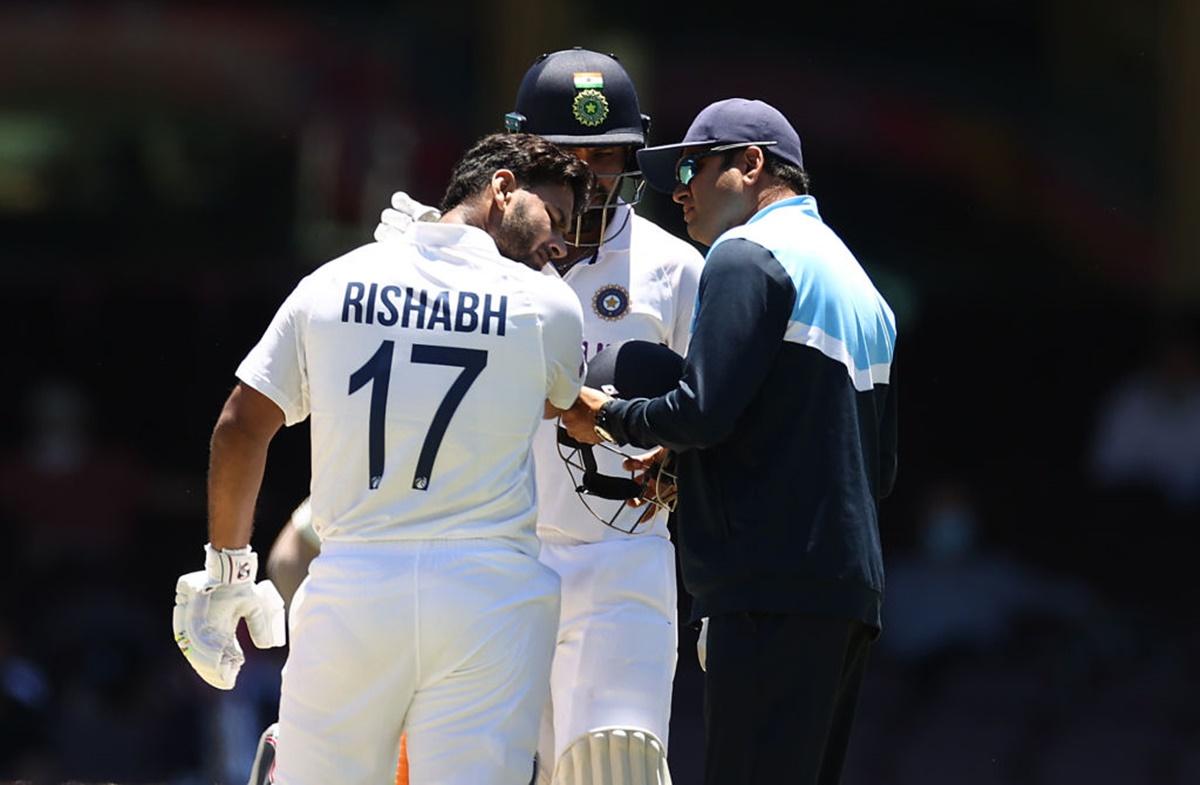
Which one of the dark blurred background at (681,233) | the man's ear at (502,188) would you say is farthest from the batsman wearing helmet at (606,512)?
the dark blurred background at (681,233)

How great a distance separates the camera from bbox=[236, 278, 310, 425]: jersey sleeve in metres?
3.49

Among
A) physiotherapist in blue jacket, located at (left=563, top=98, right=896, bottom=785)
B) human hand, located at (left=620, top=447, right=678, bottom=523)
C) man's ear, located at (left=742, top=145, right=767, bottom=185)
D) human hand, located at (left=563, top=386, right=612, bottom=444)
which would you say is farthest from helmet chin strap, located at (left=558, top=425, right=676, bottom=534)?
man's ear, located at (left=742, top=145, right=767, bottom=185)

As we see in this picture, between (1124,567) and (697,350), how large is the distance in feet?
18.4

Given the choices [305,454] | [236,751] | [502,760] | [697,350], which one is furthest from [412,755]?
[305,454]

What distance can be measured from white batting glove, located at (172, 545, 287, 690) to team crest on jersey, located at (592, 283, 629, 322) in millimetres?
908

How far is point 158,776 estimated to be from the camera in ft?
24.4

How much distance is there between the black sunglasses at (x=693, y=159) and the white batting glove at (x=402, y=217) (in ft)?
1.65

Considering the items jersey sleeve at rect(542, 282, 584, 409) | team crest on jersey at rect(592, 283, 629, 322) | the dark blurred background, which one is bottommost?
the dark blurred background

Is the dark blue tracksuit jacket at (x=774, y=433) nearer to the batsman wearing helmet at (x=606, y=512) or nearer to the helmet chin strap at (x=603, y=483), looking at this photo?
the helmet chin strap at (x=603, y=483)

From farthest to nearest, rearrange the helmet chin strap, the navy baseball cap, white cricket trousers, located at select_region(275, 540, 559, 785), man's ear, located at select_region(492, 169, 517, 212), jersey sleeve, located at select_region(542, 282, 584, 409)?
the helmet chin strap
the navy baseball cap
man's ear, located at select_region(492, 169, 517, 212)
jersey sleeve, located at select_region(542, 282, 584, 409)
white cricket trousers, located at select_region(275, 540, 559, 785)

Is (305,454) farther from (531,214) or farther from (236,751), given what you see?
(531,214)

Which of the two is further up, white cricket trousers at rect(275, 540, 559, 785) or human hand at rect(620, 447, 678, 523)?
human hand at rect(620, 447, 678, 523)

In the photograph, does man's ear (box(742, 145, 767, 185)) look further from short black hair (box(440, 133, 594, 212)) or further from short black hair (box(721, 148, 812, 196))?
short black hair (box(440, 133, 594, 212))

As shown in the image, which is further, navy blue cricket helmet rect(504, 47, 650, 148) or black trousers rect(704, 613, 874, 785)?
navy blue cricket helmet rect(504, 47, 650, 148)
